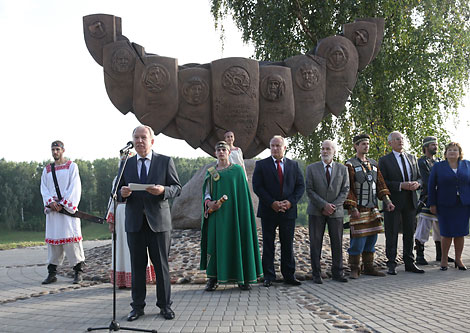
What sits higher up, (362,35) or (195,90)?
(362,35)

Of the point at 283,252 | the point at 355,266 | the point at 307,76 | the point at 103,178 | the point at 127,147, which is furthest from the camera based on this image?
the point at 103,178

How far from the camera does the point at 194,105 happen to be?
795 centimetres

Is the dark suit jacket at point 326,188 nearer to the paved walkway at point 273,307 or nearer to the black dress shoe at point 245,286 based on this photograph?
the paved walkway at point 273,307

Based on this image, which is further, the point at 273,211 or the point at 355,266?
Result: the point at 355,266

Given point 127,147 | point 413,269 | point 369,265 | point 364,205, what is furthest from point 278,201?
point 413,269

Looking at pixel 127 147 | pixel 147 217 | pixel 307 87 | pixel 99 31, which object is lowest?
pixel 147 217

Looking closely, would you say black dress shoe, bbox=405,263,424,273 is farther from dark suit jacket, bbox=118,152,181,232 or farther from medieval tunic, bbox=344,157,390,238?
dark suit jacket, bbox=118,152,181,232

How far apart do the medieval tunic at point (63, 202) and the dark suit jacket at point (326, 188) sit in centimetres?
333

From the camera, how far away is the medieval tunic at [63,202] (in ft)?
19.2

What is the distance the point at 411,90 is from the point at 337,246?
22.1 feet

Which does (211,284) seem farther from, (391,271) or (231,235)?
(391,271)

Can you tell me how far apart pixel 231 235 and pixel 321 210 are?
1.33 m

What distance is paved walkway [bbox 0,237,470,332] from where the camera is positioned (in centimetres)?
358

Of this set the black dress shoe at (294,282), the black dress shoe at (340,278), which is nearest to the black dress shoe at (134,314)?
the black dress shoe at (294,282)
